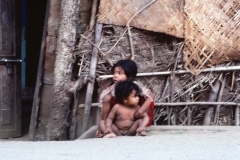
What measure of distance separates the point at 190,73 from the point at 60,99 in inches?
57.6

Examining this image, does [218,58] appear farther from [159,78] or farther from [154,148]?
[154,148]

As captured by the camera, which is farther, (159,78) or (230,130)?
(159,78)

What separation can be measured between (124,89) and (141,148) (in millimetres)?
827

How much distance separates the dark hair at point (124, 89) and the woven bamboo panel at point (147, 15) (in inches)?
38.2

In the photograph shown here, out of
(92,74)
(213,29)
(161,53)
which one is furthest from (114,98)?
(213,29)

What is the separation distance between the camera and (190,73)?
17.2ft

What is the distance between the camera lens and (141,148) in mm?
3697

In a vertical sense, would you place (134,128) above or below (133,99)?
below

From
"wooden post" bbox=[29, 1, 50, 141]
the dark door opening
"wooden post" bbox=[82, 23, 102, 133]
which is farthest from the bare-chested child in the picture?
the dark door opening

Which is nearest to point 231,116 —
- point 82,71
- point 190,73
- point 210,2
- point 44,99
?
point 190,73

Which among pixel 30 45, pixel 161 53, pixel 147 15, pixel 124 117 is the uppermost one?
pixel 147 15

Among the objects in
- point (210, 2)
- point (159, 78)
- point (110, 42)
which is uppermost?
point (210, 2)

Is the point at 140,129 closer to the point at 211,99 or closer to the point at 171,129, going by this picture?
the point at 171,129

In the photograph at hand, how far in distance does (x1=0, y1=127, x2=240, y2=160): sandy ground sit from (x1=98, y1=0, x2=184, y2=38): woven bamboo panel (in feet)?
4.26
